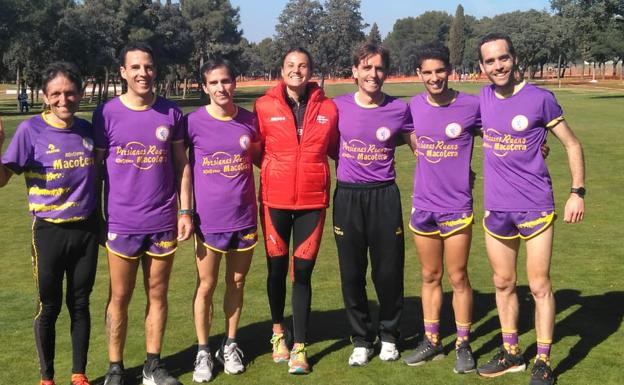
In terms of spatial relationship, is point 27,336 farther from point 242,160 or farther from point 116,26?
point 116,26

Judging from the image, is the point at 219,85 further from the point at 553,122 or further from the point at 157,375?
the point at 553,122

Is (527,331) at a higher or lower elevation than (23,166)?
lower

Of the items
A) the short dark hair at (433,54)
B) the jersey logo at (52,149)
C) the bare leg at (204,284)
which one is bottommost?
the bare leg at (204,284)

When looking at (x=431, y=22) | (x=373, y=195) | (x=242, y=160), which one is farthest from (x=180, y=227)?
(x=431, y=22)

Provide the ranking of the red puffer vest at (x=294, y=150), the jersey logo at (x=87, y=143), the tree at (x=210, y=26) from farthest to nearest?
the tree at (x=210, y=26) < the red puffer vest at (x=294, y=150) < the jersey logo at (x=87, y=143)

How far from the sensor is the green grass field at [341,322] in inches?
199

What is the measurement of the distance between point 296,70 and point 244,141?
65 centimetres

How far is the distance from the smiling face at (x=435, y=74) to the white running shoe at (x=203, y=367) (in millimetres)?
2585

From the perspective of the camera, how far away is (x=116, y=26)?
58.9 m

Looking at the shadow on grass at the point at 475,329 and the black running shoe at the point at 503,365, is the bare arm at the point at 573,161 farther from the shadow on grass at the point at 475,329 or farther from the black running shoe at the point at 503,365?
the shadow on grass at the point at 475,329

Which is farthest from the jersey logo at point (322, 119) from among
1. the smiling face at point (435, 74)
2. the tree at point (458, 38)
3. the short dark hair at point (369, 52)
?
the tree at point (458, 38)

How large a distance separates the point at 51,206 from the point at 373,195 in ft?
7.57

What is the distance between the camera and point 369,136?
16.6 ft

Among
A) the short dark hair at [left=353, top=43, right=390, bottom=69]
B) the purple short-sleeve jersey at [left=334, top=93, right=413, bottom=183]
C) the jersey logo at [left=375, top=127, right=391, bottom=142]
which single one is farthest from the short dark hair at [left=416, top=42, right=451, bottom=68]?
the jersey logo at [left=375, top=127, right=391, bottom=142]
